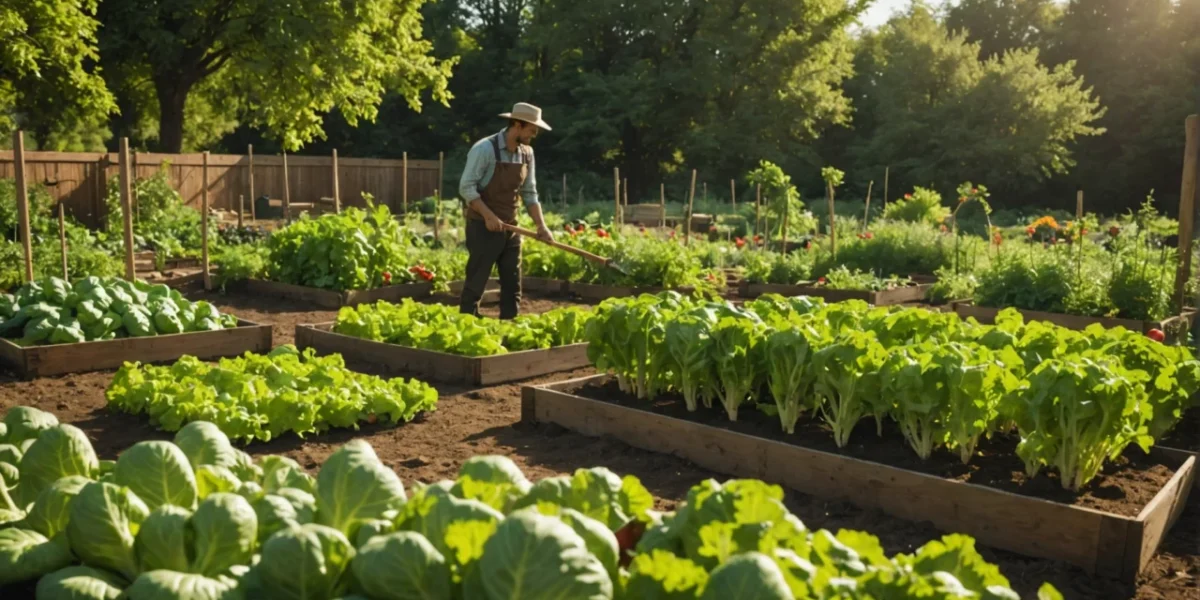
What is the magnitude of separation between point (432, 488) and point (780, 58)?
36.5 m

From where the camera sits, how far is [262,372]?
651 cm

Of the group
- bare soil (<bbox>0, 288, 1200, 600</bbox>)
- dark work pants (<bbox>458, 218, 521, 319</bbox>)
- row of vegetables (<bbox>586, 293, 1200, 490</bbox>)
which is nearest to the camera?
bare soil (<bbox>0, 288, 1200, 600</bbox>)

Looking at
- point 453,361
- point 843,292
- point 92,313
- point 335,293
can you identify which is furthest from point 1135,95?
point 92,313

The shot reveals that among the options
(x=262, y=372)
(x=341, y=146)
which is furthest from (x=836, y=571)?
(x=341, y=146)

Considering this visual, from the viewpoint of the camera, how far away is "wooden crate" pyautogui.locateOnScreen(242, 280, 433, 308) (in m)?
11.6

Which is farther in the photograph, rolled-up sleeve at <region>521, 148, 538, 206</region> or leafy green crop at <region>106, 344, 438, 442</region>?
rolled-up sleeve at <region>521, 148, 538, 206</region>

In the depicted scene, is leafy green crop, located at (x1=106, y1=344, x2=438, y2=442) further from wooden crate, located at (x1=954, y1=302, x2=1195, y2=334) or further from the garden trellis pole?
the garden trellis pole

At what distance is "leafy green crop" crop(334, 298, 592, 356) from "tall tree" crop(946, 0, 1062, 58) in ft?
119

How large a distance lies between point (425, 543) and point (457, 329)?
19.8 feet

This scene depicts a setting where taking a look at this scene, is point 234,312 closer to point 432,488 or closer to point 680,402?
point 680,402

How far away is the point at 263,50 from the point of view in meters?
22.1

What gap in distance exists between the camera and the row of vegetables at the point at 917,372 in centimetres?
462

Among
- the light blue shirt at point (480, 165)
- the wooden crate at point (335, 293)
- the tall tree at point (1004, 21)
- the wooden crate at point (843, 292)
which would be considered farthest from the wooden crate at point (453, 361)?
the tall tree at point (1004, 21)

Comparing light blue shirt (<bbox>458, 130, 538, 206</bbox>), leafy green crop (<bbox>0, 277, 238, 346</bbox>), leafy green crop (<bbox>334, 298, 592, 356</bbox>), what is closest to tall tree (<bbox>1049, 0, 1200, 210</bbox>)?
light blue shirt (<bbox>458, 130, 538, 206</bbox>)
